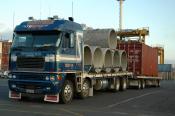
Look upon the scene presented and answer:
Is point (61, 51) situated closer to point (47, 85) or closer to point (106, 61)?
point (47, 85)

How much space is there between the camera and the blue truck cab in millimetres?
15453

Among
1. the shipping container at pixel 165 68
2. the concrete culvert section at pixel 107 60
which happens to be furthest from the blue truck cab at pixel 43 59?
the shipping container at pixel 165 68

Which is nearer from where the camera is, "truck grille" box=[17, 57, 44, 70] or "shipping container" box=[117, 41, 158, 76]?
"truck grille" box=[17, 57, 44, 70]

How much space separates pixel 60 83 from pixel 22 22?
3.30m

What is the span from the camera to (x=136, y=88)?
29.1 meters

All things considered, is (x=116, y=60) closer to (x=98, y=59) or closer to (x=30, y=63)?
(x=98, y=59)

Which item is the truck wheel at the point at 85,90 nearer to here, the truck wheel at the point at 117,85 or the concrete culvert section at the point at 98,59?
the concrete culvert section at the point at 98,59

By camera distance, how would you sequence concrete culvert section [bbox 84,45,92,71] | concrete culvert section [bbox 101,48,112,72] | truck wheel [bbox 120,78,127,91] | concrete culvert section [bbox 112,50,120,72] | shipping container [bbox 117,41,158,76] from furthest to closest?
1. shipping container [bbox 117,41,158,76]
2. truck wheel [bbox 120,78,127,91]
3. concrete culvert section [bbox 112,50,120,72]
4. concrete culvert section [bbox 101,48,112,72]
5. concrete culvert section [bbox 84,45,92,71]

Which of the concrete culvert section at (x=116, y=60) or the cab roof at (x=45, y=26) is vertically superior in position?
the cab roof at (x=45, y=26)

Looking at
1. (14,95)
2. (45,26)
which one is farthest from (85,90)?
(45,26)

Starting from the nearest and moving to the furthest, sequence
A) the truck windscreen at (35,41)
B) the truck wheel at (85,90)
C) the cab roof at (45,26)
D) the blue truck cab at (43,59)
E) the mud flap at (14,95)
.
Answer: the blue truck cab at (43,59) < the truck windscreen at (35,41) < the cab roof at (45,26) < the mud flap at (14,95) < the truck wheel at (85,90)

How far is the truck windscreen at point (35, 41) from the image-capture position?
51.2ft

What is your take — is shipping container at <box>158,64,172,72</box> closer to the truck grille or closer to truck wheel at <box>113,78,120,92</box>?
truck wheel at <box>113,78,120,92</box>

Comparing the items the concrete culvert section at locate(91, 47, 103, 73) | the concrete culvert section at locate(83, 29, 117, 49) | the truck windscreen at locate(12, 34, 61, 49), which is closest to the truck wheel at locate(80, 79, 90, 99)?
the concrete culvert section at locate(91, 47, 103, 73)
